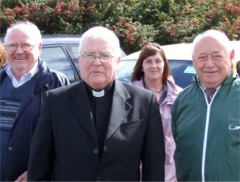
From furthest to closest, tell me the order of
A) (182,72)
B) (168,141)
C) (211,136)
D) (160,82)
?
(182,72) → (160,82) → (168,141) → (211,136)

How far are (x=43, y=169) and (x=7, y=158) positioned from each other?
22.0 inches

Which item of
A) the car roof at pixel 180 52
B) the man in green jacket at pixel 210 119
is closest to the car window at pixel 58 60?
the car roof at pixel 180 52

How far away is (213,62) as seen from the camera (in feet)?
10.2

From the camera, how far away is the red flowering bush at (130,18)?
10.1 m

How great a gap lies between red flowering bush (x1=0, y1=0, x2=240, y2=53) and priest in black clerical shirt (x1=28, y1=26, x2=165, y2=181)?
23.1 feet

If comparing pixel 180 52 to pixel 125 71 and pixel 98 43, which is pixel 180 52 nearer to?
pixel 125 71

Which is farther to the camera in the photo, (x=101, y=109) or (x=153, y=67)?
(x=153, y=67)

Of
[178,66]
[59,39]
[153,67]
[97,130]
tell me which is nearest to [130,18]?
[59,39]

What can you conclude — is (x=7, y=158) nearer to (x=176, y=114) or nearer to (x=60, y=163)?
(x=60, y=163)

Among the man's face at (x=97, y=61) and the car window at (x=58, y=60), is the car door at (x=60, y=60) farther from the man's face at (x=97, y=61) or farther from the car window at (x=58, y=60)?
the man's face at (x=97, y=61)

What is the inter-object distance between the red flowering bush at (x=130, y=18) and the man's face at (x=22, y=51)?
656cm

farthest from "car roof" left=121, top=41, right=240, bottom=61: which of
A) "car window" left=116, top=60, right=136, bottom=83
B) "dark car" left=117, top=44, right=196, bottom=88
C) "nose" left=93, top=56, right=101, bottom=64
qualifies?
"nose" left=93, top=56, right=101, bottom=64

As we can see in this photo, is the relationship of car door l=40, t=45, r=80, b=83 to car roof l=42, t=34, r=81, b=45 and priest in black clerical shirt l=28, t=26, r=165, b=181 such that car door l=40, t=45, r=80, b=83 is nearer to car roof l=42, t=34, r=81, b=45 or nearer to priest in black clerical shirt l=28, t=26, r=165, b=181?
car roof l=42, t=34, r=81, b=45

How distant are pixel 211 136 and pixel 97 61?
0.89m
